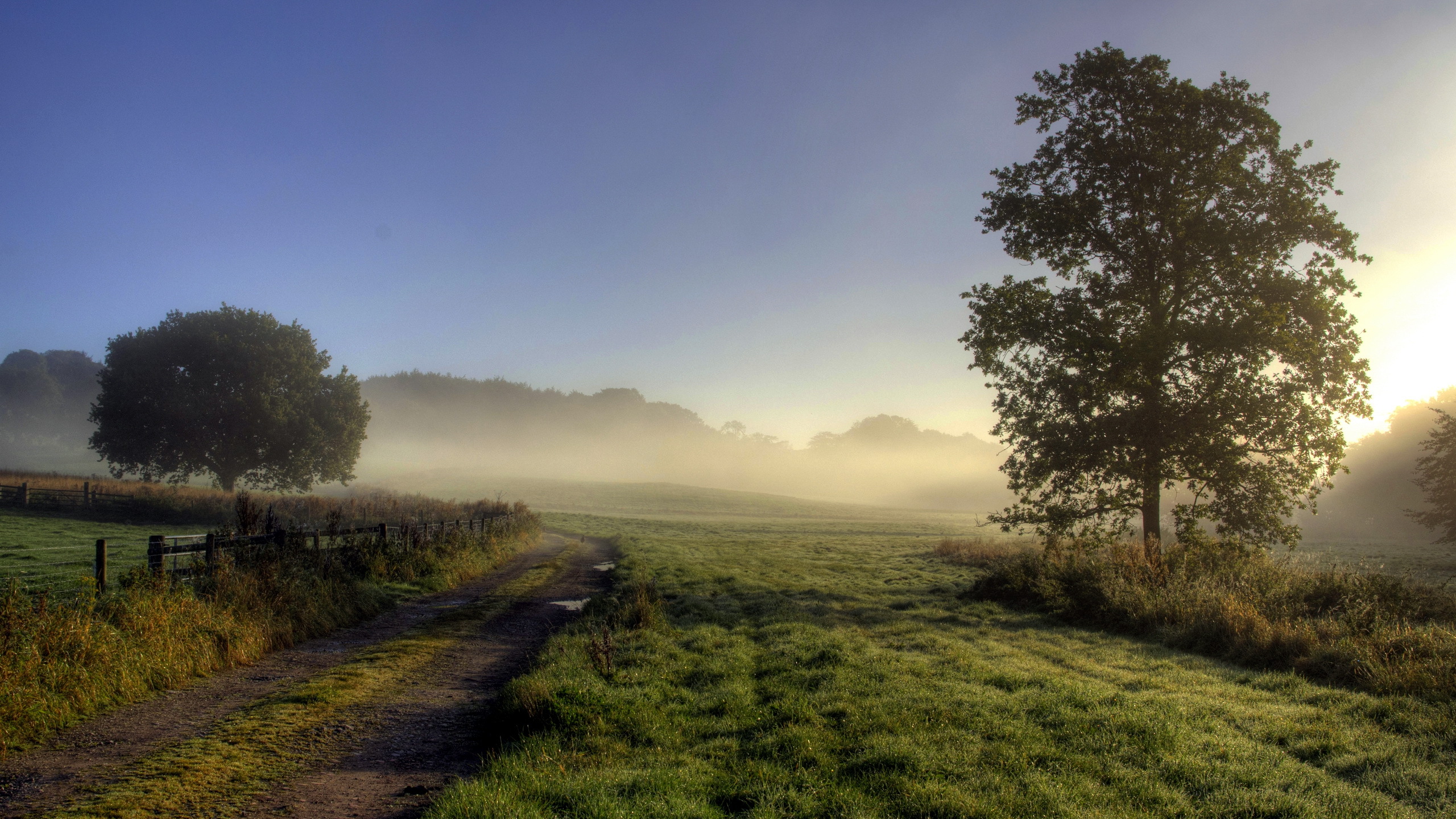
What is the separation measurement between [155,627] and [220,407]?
4659 centimetres

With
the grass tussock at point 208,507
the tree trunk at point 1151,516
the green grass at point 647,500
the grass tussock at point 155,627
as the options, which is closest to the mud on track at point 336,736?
the grass tussock at point 155,627

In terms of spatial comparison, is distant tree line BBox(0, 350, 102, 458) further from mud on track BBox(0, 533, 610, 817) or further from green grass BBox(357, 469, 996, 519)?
mud on track BBox(0, 533, 610, 817)

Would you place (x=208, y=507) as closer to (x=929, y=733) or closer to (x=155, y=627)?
(x=155, y=627)

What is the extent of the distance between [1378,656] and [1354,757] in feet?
14.0

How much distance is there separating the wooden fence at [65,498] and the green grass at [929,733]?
119 ft

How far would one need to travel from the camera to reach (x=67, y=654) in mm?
7320

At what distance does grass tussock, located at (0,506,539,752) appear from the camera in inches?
264

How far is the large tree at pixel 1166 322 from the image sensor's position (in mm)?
16172

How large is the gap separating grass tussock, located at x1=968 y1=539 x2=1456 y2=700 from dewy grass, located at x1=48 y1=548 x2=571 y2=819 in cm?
1265

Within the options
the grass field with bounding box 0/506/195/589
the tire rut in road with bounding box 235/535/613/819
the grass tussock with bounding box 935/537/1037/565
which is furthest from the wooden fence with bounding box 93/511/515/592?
the grass tussock with bounding box 935/537/1037/565

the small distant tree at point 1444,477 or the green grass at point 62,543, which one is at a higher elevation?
the small distant tree at point 1444,477

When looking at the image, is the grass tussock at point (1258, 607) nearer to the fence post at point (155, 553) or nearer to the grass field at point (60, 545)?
the fence post at point (155, 553)

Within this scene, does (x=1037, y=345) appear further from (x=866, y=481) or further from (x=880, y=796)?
(x=866, y=481)

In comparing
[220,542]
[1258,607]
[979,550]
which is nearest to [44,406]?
[220,542]
